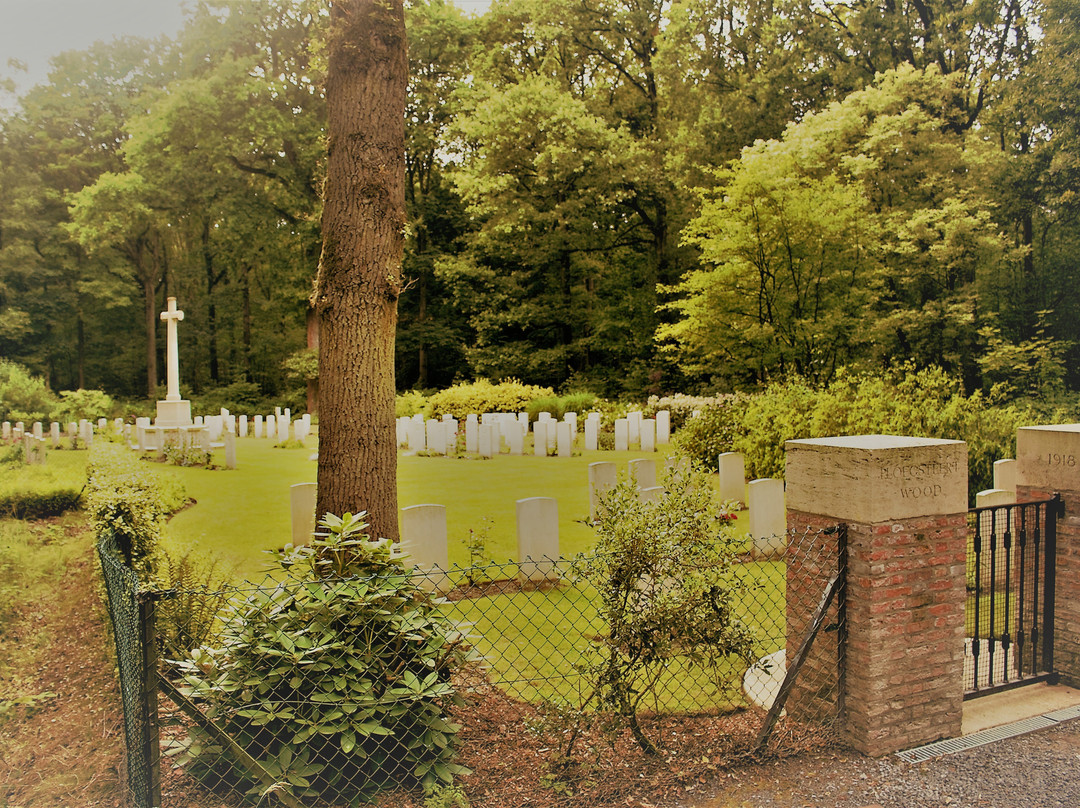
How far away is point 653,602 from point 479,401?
13.9 m

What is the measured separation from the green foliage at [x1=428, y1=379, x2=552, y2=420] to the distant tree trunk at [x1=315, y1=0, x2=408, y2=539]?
12705 mm

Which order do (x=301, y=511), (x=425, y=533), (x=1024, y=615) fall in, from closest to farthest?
(x=1024, y=615) < (x=425, y=533) < (x=301, y=511)

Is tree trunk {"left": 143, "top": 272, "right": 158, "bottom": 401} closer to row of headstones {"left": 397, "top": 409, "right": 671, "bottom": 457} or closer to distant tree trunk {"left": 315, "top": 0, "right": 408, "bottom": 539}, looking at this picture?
row of headstones {"left": 397, "top": 409, "right": 671, "bottom": 457}

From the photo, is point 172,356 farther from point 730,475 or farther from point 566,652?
point 566,652

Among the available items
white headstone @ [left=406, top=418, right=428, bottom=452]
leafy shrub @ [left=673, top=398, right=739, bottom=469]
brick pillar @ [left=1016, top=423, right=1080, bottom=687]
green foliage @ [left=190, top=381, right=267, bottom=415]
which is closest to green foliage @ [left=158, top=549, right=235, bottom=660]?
brick pillar @ [left=1016, top=423, right=1080, bottom=687]

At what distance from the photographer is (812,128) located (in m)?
16.6

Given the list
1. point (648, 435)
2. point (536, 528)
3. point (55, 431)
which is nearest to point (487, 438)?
point (648, 435)

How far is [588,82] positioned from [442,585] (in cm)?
2464

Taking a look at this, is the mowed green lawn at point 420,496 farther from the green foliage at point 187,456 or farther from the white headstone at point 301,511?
the white headstone at point 301,511

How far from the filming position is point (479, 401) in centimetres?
1689

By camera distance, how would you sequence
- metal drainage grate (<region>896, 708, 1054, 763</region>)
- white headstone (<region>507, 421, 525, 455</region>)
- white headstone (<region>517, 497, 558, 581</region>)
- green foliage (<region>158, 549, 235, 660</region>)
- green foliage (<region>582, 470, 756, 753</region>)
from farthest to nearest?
1. white headstone (<region>507, 421, 525, 455</region>)
2. white headstone (<region>517, 497, 558, 581</region>)
3. green foliage (<region>158, 549, 235, 660</region>)
4. metal drainage grate (<region>896, 708, 1054, 763</region>)
5. green foliage (<region>582, 470, 756, 753</region>)

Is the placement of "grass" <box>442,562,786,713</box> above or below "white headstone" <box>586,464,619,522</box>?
below

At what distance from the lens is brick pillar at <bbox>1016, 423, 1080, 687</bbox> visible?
3.96 meters

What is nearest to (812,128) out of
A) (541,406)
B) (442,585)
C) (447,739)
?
(541,406)
